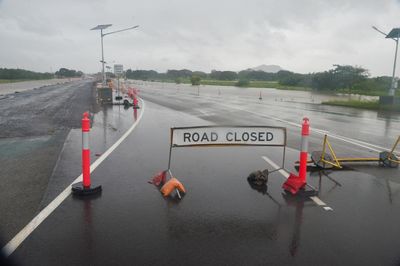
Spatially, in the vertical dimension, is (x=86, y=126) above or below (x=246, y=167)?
above

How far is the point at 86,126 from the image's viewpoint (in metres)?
5.15

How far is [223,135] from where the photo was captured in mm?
6078

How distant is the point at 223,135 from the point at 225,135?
42mm

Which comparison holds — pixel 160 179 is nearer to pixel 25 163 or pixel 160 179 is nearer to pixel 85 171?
pixel 85 171

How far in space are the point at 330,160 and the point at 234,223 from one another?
3.85 meters

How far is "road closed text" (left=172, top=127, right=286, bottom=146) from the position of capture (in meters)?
6.02

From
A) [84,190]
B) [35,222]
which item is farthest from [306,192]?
[35,222]

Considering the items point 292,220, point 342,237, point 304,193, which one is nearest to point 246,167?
point 304,193

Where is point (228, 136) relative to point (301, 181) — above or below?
above

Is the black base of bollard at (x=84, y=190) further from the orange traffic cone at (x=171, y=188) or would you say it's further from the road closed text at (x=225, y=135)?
the road closed text at (x=225, y=135)

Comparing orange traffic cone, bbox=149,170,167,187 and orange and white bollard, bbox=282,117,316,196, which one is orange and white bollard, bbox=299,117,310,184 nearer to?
orange and white bollard, bbox=282,117,316,196

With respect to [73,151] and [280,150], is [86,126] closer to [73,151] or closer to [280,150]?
[73,151]

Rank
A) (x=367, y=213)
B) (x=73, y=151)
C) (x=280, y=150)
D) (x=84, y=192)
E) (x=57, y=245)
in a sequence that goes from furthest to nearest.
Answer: (x=280, y=150) < (x=73, y=151) < (x=84, y=192) < (x=367, y=213) < (x=57, y=245)

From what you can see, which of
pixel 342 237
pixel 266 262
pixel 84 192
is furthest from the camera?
pixel 84 192
